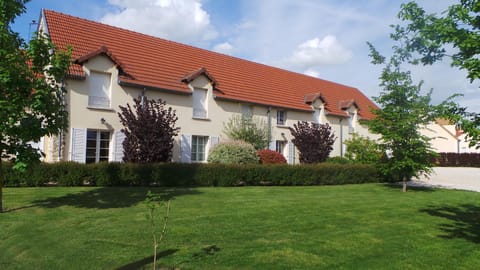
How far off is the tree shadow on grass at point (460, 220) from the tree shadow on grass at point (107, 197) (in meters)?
7.68

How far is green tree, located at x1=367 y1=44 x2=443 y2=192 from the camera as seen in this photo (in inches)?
632

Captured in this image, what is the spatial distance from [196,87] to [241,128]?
11.4 ft

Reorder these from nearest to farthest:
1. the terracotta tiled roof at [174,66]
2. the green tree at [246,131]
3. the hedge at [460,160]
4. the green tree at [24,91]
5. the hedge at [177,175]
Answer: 1. the green tree at [24,91]
2. the hedge at [177,175]
3. the terracotta tiled roof at [174,66]
4. the green tree at [246,131]
5. the hedge at [460,160]

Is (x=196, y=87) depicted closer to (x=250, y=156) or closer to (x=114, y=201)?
(x=250, y=156)

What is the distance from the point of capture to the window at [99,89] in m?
17.3

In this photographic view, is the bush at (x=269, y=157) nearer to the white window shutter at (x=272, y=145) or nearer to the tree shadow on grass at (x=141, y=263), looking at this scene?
the white window shutter at (x=272, y=145)

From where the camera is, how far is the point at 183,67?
2233cm

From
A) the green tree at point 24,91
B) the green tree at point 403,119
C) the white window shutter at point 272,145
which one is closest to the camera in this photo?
the green tree at point 24,91

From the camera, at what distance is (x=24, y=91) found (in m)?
8.70

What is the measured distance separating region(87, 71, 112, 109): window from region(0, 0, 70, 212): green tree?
8080mm

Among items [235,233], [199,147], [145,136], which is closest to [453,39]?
[235,233]

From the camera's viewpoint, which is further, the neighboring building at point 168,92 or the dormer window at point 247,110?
the dormer window at point 247,110

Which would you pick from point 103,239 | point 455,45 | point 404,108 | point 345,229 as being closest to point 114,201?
point 103,239

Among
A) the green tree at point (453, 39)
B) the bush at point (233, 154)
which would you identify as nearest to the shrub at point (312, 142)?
the bush at point (233, 154)
